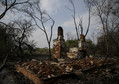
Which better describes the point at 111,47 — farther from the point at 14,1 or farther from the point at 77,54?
the point at 14,1

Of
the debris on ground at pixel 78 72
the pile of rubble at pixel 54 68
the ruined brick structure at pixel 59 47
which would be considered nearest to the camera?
the debris on ground at pixel 78 72

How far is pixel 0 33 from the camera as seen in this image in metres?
11.9

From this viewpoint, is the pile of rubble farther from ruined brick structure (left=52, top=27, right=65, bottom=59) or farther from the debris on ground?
ruined brick structure (left=52, top=27, right=65, bottom=59)

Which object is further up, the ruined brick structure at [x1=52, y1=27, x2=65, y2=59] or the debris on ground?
the ruined brick structure at [x1=52, y1=27, x2=65, y2=59]

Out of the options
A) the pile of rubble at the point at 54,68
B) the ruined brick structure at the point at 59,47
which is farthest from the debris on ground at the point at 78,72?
the ruined brick structure at the point at 59,47

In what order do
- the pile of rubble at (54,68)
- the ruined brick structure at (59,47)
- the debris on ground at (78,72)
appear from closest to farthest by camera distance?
the debris on ground at (78,72), the pile of rubble at (54,68), the ruined brick structure at (59,47)

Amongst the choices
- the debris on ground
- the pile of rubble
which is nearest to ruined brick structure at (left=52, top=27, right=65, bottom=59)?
the pile of rubble

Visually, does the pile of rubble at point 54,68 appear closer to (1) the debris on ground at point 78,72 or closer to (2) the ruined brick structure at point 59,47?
(1) the debris on ground at point 78,72

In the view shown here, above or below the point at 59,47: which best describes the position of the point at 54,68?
below

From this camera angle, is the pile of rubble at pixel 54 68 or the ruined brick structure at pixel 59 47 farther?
the ruined brick structure at pixel 59 47

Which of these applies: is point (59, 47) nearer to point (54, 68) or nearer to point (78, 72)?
point (54, 68)

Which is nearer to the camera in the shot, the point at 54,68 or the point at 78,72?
the point at 78,72

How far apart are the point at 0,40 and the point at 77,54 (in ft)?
32.3

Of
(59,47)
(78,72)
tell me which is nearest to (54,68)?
(78,72)
